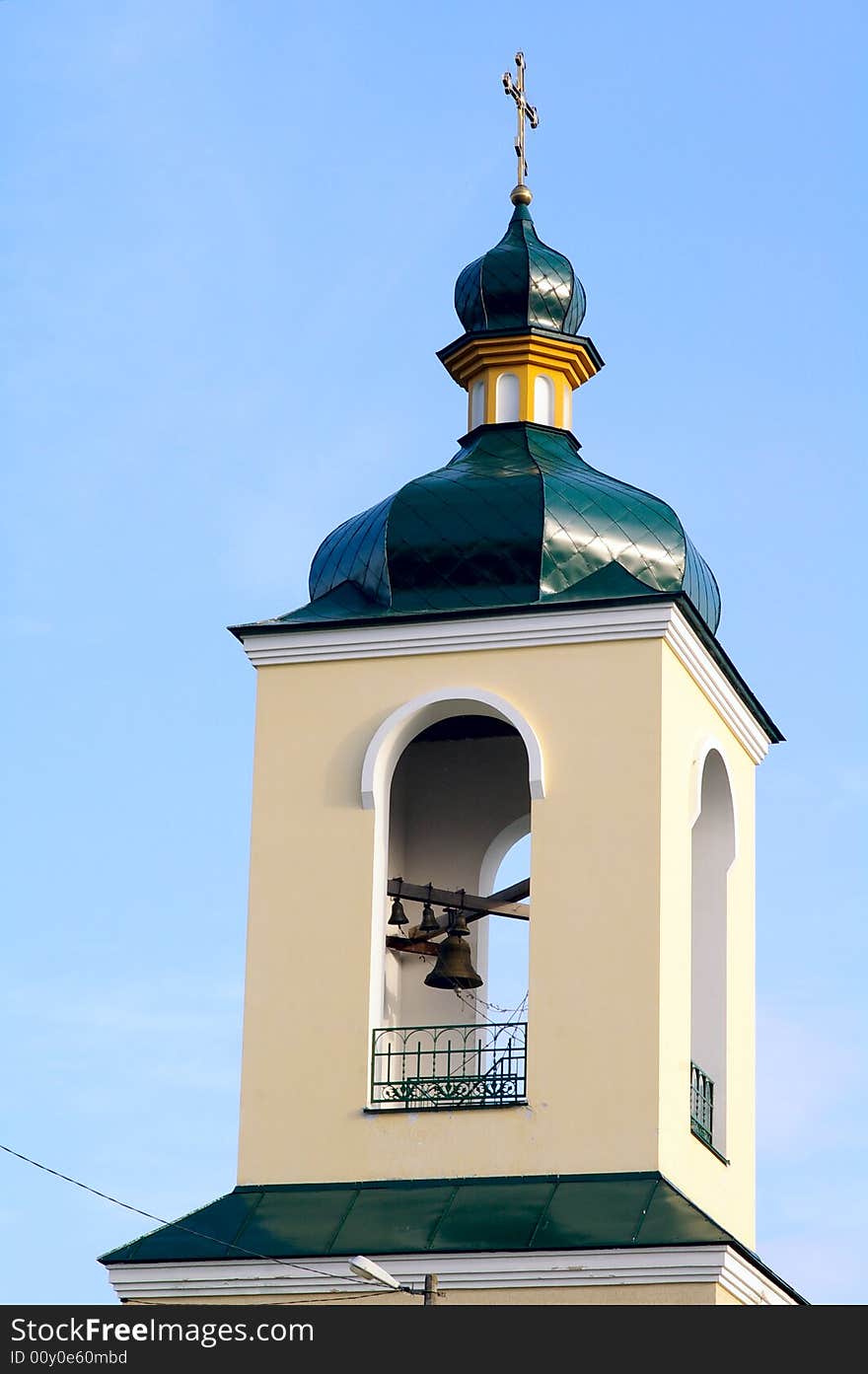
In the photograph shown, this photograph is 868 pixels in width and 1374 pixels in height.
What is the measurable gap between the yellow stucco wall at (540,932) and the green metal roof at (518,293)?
3.10 metres

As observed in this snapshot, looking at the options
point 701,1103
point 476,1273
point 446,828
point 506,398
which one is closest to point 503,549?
point 506,398

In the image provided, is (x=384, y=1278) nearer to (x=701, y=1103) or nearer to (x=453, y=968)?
(x=701, y=1103)

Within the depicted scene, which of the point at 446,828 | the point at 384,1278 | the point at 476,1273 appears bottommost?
the point at 384,1278

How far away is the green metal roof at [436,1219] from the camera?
1888cm

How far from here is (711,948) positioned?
70.9 ft

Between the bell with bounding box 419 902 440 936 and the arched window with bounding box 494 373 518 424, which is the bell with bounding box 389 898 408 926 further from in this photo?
the arched window with bounding box 494 373 518 424

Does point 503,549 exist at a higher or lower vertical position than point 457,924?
higher

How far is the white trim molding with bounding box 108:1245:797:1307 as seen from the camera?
18.6 meters

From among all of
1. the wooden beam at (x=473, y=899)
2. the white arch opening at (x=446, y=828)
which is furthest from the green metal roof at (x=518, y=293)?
the wooden beam at (x=473, y=899)

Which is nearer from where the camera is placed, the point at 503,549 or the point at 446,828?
the point at 503,549

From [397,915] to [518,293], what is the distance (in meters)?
4.44

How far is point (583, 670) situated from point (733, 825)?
1.99 m
